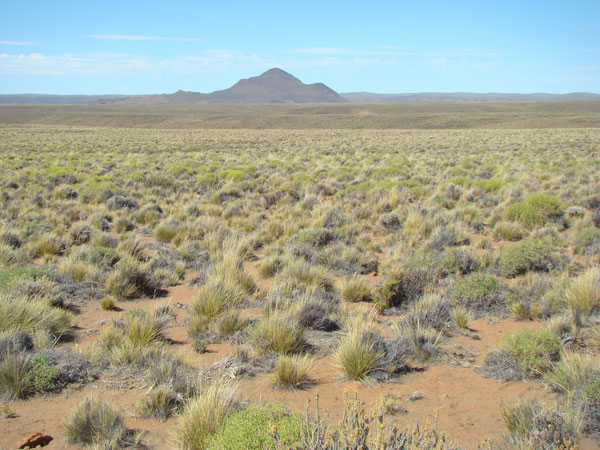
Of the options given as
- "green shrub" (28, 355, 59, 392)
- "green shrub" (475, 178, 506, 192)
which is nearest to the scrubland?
"green shrub" (28, 355, 59, 392)

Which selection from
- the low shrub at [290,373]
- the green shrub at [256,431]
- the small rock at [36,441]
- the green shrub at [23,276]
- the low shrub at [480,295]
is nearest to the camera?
the green shrub at [256,431]

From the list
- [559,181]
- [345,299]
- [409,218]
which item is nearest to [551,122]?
[559,181]

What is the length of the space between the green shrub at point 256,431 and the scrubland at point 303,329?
1 cm

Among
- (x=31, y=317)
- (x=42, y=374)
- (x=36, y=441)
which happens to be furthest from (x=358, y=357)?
(x=31, y=317)

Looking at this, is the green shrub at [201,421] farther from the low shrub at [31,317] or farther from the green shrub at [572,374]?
the green shrub at [572,374]

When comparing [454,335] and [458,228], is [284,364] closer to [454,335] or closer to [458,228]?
[454,335]

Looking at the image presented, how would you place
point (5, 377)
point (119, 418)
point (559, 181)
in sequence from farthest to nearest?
point (559, 181) < point (5, 377) < point (119, 418)

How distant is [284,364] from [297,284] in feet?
7.44

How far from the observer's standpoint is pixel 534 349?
4.15 meters

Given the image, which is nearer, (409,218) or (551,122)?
(409,218)

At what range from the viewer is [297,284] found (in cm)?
623

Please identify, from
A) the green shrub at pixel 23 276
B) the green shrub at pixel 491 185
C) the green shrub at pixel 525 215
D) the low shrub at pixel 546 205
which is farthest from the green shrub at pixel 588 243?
the green shrub at pixel 23 276

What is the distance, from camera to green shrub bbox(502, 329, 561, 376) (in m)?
4.07

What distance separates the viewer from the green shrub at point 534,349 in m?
4.07
